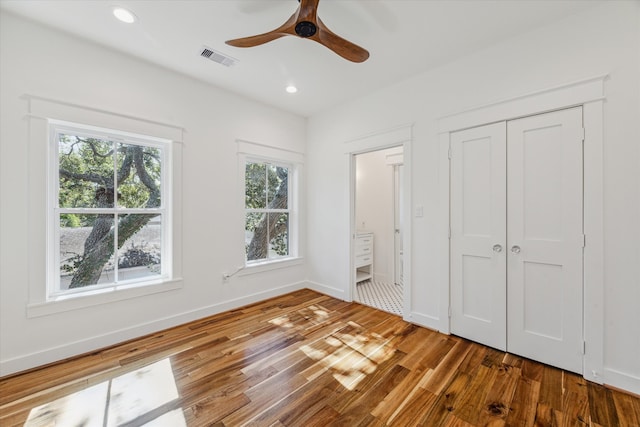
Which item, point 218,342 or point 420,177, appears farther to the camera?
point 420,177

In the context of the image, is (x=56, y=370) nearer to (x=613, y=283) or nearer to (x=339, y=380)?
(x=339, y=380)

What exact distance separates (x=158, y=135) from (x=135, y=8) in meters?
1.11

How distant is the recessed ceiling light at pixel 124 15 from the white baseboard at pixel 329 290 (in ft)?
11.9

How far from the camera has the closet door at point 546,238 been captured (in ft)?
6.71

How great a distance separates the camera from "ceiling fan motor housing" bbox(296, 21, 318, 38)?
68.7 inches

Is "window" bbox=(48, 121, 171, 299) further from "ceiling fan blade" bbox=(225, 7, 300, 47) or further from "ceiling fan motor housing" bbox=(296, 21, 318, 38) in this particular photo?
"ceiling fan motor housing" bbox=(296, 21, 318, 38)

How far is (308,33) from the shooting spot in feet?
6.06

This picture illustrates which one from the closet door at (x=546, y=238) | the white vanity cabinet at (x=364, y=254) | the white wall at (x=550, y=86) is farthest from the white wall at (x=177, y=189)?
the closet door at (x=546, y=238)

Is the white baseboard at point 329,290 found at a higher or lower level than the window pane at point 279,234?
lower

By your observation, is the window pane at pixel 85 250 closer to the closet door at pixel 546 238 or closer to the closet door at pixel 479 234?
the closet door at pixel 479 234

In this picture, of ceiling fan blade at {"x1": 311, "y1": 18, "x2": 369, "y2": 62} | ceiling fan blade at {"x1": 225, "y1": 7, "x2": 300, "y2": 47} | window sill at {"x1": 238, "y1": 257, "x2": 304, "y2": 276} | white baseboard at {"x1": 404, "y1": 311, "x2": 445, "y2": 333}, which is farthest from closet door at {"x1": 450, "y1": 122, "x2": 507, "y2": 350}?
window sill at {"x1": 238, "y1": 257, "x2": 304, "y2": 276}

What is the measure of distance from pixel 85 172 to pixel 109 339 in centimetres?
159

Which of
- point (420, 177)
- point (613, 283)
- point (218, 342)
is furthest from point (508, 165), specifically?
point (218, 342)

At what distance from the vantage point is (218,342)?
2527mm
